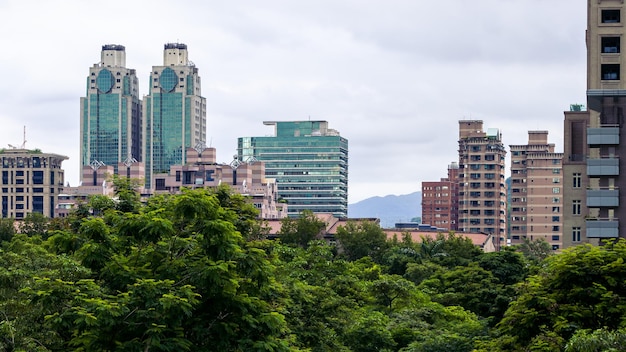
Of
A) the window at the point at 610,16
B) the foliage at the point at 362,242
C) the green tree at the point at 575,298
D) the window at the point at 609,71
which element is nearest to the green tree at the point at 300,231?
the foliage at the point at 362,242

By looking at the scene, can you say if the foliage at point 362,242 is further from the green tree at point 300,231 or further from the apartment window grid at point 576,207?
the apartment window grid at point 576,207

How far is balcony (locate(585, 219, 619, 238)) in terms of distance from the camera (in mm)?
71438

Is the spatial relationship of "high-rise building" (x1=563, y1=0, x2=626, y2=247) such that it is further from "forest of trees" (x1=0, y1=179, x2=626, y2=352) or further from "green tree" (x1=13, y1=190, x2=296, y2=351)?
"green tree" (x1=13, y1=190, x2=296, y2=351)

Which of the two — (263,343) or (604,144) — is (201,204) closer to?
(263,343)

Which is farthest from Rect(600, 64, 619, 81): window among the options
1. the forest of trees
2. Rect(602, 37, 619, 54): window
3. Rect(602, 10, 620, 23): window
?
the forest of trees

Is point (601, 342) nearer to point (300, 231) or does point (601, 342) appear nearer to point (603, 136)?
point (603, 136)

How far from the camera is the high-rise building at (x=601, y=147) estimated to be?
72000mm

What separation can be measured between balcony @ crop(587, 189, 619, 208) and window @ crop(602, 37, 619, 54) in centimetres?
952

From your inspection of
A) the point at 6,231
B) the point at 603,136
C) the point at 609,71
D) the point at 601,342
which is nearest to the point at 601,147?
the point at 603,136

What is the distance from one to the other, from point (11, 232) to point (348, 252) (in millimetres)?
38636

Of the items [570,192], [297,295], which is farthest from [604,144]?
[297,295]

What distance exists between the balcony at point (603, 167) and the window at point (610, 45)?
784 centimetres

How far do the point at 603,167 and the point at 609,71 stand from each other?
7.20m

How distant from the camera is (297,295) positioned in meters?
55.9
